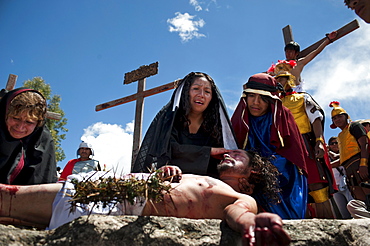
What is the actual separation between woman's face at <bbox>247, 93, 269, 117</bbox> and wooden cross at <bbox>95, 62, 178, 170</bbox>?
19.0ft

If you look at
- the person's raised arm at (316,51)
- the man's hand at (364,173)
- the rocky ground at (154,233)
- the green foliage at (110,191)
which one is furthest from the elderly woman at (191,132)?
the person's raised arm at (316,51)

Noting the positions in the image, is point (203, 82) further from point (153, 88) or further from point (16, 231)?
point (153, 88)

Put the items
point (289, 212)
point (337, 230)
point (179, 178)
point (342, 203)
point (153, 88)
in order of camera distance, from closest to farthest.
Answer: point (337, 230) → point (179, 178) → point (289, 212) → point (342, 203) → point (153, 88)

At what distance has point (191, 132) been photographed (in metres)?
3.77

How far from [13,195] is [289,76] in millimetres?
4131

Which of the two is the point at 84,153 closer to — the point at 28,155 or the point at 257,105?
the point at 28,155

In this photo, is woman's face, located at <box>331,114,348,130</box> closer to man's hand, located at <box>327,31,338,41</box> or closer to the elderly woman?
man's hand, located at <box>327,31,338,41</box>

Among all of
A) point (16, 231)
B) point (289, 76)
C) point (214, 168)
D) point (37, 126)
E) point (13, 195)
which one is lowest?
point (16, 231)

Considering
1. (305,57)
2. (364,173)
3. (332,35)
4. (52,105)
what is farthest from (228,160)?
(52,105)

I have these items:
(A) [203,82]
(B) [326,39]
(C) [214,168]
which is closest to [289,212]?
(C) [214,168]

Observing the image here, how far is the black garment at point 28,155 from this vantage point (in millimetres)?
2775

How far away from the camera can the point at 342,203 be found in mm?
6215

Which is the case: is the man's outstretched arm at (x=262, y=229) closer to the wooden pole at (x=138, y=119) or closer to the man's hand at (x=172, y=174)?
the man's hand at (x=172, y=174)

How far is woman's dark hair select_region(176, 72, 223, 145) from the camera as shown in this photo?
12.2ft
